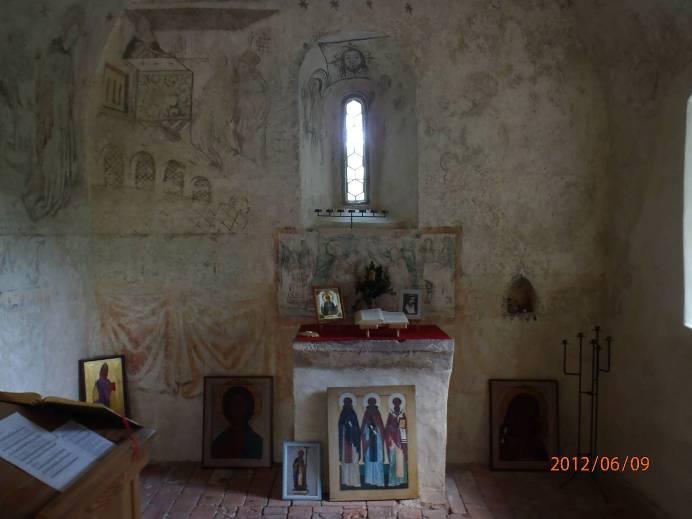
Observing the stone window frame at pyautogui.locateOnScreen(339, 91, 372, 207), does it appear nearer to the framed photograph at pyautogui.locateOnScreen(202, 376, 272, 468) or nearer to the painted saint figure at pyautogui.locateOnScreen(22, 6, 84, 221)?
the framed photograph at pyautogui.locateOnScreen(202, 376, 272, 468)

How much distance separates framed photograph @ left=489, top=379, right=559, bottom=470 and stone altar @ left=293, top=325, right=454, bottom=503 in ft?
3.19

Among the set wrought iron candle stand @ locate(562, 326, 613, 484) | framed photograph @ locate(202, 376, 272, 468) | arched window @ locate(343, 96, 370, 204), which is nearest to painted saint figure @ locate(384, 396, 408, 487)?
framed photograph @ locate(202, 376, 272, 468)

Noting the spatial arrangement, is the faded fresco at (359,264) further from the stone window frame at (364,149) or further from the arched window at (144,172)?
the arched window at (144,172)

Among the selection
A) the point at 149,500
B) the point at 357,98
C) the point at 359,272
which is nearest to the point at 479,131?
the point at 357,98

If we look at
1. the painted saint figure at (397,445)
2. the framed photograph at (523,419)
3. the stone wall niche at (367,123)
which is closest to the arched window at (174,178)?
the stone wall niche at (367,123)

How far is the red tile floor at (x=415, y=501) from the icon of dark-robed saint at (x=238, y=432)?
18cm

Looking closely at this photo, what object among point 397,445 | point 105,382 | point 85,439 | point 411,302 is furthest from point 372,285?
point 85,439

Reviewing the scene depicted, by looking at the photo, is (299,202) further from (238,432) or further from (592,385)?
(592,385)

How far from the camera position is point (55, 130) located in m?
4.51

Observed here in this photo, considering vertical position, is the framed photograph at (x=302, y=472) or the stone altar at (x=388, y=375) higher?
the stone altar at (x=388, y=375)

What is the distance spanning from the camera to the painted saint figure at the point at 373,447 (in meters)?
4.37

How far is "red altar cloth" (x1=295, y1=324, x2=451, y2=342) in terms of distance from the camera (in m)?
4.41

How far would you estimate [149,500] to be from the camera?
4473mm

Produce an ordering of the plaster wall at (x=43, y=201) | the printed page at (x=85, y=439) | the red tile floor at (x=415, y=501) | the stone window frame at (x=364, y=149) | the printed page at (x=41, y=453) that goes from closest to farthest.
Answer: the printed page at (x=41, y=453) < the printed page at (x=85, y=439) < the plaster wall at (x=43, y=201) < the red tile floor at (x=415, y=501) < the stone window frame at (x=364, y=149)
